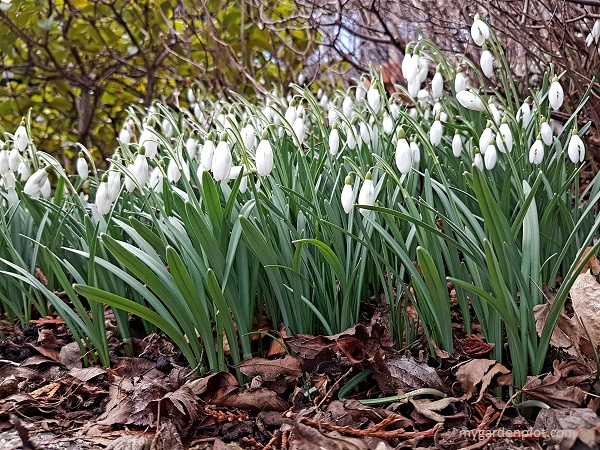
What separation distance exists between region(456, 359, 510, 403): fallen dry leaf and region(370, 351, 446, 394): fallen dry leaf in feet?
0.20

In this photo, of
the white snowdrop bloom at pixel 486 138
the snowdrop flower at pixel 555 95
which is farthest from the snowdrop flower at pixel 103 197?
the snowdrop flower at pixel 555 95

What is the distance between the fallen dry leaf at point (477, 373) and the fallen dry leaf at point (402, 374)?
0.20 ft

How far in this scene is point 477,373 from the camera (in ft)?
5.23

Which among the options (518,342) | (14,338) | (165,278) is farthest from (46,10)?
(518,342)

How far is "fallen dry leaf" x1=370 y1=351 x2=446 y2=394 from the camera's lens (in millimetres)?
1606

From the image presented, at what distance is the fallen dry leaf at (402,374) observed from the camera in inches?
63.2

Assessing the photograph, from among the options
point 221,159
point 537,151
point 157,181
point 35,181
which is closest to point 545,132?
point 537,151

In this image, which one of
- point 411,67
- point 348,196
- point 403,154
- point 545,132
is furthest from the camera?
point 411,67

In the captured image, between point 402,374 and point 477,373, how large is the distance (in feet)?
0.66

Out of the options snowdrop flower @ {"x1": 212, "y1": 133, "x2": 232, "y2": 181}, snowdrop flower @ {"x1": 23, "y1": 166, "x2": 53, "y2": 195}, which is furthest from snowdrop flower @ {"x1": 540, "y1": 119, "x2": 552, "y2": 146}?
snowdrop flower @ {"x1": 23, "y1": 166, "x2": 53, "y2": 195}

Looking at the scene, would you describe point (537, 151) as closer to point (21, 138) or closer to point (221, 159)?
point (221, 159)

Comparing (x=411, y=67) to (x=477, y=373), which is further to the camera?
(x=411, y=67)

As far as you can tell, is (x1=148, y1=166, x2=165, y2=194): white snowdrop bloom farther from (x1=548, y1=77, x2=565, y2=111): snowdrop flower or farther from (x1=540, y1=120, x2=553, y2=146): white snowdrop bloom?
(x1=548, y1=77, x2=565, y2=111): snowdrop flower

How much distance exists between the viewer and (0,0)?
4.16 meters
